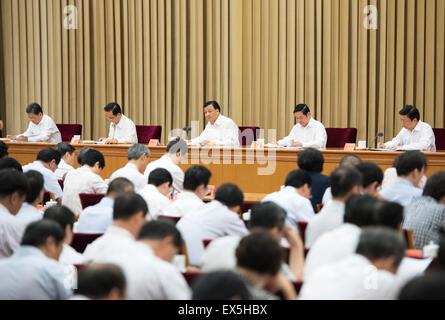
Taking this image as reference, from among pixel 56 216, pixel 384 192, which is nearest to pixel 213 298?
pixel 56 216

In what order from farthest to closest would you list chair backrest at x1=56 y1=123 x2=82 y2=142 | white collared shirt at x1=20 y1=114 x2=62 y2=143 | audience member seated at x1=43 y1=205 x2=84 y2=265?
chair backrest at x1=56 y1=123 x2=82 y2=142, white collared shirt at x1=20 y1=114 x2=62 y2=143, audience member seated at x1=43 y1=205 x2=84 y2=265

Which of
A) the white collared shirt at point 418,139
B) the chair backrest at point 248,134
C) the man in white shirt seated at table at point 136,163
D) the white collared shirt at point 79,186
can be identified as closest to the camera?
the white collared shirt at point 79,186

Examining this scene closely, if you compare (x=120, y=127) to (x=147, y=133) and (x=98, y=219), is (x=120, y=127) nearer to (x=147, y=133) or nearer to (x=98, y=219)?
(x=147, y=133)

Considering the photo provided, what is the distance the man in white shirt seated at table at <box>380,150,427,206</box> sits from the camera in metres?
6.00

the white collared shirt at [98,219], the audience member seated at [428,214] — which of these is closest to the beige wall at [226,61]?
the audience member seated at [428,214]

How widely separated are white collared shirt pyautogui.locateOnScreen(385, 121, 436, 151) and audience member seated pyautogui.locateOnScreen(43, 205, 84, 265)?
5491 millimetres

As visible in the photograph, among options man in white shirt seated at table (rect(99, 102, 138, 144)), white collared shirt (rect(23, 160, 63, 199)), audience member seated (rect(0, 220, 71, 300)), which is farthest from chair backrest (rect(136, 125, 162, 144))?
audience member seated (rect(0, 220, 71, 300))

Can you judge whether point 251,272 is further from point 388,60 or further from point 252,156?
point 388,60

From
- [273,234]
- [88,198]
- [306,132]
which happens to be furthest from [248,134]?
[273,234]

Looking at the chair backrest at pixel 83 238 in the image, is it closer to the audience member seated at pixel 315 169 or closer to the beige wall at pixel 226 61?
the audience member seated at pixel 315 169

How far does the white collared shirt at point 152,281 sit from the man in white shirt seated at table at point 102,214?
81.6 inches

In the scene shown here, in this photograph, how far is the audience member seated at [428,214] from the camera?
5184 mm

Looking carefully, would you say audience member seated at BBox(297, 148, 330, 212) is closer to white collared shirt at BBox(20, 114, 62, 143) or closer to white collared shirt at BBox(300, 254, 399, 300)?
white collared shirt at BBox(300, 254, 399, 300)

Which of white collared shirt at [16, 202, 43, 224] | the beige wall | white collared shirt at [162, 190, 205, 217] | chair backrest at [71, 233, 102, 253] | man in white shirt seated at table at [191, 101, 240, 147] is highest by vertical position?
the beige wall
